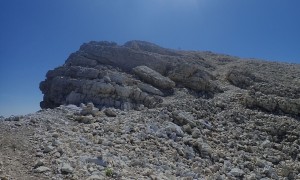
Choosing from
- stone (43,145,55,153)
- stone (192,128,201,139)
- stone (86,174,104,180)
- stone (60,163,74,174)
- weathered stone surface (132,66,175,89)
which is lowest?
stone (86,174,104,180)

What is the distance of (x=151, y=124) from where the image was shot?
17250 mm

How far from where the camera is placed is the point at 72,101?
22203 millimetres

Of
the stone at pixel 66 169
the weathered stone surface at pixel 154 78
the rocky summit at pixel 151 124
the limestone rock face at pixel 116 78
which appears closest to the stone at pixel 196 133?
the rocky summit at pixel 151 124

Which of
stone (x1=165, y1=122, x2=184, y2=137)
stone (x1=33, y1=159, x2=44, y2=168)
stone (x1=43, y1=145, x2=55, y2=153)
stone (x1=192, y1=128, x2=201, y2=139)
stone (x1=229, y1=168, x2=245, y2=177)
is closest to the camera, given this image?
stone (x1=33, y1=159, x2=44, y2=168)

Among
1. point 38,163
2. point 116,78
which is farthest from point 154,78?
point 38,163

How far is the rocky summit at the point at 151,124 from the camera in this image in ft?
38.6

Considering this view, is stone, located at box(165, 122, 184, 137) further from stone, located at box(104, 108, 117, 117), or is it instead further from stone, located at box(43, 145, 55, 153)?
stone, located at box(43, 145, 55, 153)

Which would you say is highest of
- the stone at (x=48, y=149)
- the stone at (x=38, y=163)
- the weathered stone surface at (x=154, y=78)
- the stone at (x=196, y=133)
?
the weathered stone surface at (x=154, y=78)

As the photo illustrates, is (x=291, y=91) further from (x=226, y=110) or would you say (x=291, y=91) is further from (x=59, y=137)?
(x=59, y=137)

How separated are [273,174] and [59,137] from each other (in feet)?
31.3

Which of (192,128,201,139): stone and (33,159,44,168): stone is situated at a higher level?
(192,128,201,139): stone

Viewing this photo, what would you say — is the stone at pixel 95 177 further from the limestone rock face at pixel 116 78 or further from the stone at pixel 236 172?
the limestone rock face at pixel 116 78

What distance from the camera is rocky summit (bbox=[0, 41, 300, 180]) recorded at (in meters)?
11.8

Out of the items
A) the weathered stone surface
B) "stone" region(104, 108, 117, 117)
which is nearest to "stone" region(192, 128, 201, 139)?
"stone" region(104, 108, 117, 117)
